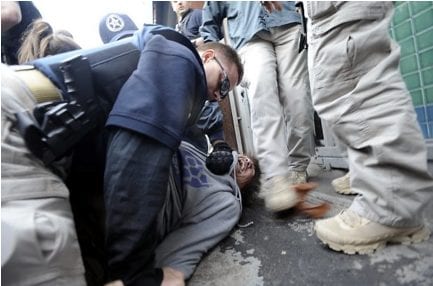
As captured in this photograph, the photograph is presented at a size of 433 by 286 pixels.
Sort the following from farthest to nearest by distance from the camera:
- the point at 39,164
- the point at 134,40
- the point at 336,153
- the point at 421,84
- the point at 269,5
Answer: the point at 336,153, the point at 421,84, the point at 269,5, the point at 134,40, the point at 39,164

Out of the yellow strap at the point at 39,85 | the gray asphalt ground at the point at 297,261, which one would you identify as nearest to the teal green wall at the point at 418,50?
the gray asphalt ground at the point at 297,261

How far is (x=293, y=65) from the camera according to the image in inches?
56.3

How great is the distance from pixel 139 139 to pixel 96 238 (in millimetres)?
329

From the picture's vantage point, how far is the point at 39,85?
683mm

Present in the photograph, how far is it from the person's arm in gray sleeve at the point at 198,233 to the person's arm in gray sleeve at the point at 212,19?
2.76 ft

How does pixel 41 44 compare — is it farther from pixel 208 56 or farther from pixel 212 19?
pixel 212 19

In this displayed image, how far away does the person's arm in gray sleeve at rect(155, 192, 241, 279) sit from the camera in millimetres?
851

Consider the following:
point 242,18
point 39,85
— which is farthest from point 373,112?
point 242,18

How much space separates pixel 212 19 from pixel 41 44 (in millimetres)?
775

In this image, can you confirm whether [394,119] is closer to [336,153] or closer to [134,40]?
[134,40]

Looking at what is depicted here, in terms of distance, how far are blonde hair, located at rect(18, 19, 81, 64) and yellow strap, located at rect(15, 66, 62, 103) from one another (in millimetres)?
512

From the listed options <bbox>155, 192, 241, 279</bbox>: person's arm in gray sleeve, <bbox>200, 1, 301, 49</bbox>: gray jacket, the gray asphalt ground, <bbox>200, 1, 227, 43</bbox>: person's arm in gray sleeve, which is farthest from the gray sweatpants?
<bbox>200, 1, 227, 43</bbox>: person's arm in gray sleeve

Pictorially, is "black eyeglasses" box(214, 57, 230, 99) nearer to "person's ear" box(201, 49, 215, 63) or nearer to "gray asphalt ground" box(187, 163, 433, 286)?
"person's ear" box(201, 49, 215, 63)

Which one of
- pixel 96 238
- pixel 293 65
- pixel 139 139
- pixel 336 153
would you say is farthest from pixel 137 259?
Result: pixel 336 153
